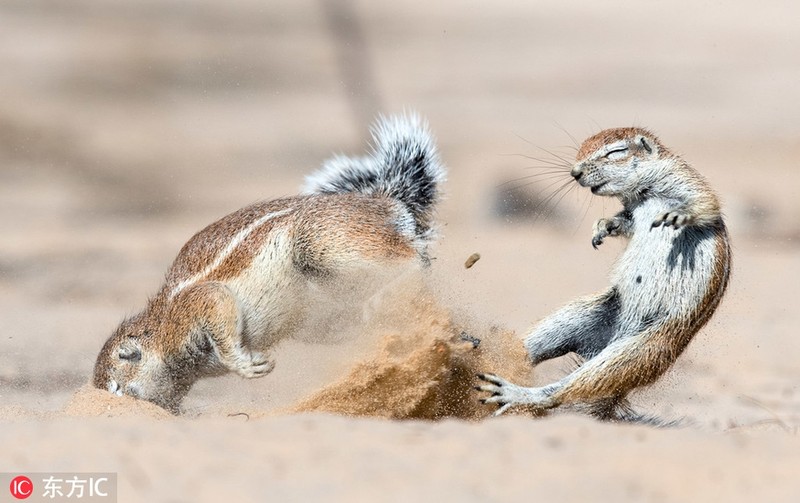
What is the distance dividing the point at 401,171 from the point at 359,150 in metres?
10.9

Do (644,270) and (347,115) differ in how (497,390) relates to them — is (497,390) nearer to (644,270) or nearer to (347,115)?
(644,270)

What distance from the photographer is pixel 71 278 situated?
50.4 ft

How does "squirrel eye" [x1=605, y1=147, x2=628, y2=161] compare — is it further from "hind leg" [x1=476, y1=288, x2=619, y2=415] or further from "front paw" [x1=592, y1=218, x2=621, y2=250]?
"hind leg" [x1=476, y1=288, x2=619, y2=415]

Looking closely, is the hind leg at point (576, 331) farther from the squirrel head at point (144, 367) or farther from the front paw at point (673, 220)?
the squirrel head at point (144, 367)

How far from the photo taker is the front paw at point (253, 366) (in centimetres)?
739

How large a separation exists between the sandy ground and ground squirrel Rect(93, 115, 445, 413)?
30 cm

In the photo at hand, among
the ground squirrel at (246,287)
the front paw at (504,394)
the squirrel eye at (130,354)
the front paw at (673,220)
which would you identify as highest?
the front paw at (673,220)

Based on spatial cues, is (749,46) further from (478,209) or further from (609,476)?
(609,476)

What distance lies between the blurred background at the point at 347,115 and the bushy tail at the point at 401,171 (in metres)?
6.23

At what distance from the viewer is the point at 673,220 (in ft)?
23.2

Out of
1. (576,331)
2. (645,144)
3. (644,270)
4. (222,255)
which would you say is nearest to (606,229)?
(644,270)

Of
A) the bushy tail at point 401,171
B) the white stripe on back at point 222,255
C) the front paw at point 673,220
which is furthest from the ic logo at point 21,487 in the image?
the front paw at point 673,220

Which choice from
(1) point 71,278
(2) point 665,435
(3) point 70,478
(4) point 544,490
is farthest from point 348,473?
(1) point 71,278

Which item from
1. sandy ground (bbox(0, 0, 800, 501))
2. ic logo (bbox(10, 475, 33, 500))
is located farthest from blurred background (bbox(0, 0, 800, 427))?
ic logo (bbox(10, 475, 33, 500))
